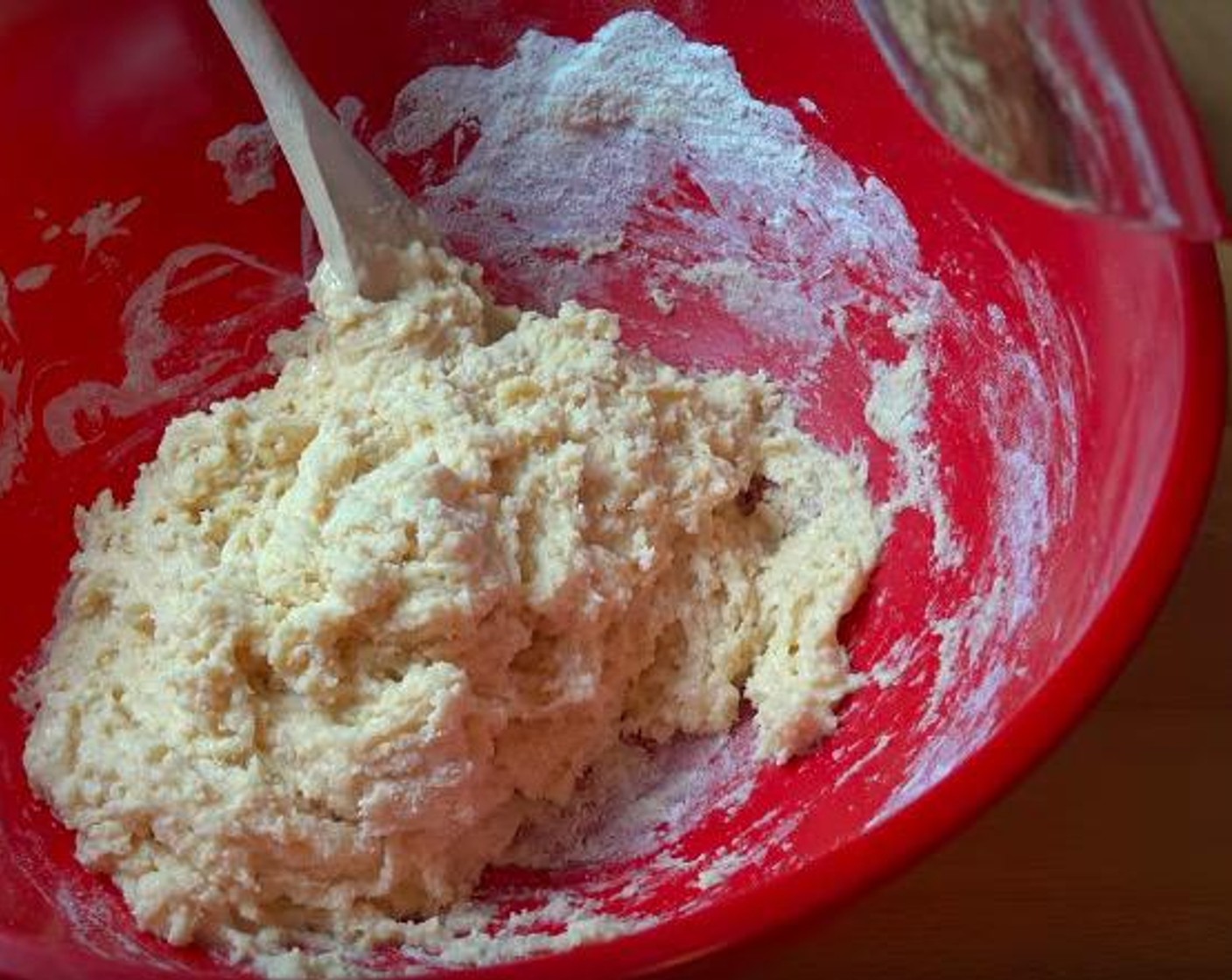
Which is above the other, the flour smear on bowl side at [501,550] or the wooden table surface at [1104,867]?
the flour smear on bowl side at [501,550]

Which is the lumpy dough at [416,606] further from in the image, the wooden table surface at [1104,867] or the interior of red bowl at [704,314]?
the wooden table surface at [1104,867]

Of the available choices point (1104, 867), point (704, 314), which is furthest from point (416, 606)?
point (1104, 867)

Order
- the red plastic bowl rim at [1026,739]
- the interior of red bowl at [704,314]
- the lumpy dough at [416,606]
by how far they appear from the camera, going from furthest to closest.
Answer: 1. the lumpy dough at [416,606]
2. the interior of red bowl at [704,314]
3. the red plastic bowl rim at [1026,739]

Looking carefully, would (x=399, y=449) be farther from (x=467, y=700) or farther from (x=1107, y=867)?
(x=1107, y=867)

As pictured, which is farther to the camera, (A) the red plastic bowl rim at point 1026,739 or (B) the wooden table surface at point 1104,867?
(B) the wooden table surface at point 1104,867

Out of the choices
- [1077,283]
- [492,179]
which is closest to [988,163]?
[1077,283]

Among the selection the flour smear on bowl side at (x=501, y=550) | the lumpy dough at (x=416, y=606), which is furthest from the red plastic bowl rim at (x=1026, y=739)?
the lumpy dough at (x=416, y=606)
